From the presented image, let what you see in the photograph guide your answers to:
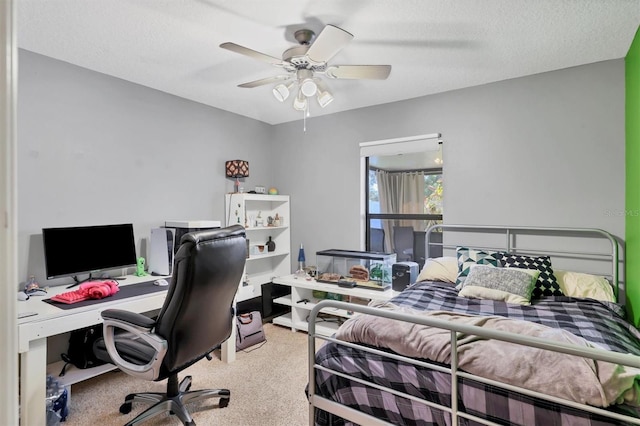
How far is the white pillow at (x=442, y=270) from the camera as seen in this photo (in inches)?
114

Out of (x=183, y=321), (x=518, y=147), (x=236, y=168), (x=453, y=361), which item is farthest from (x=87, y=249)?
(x=518, y=147)

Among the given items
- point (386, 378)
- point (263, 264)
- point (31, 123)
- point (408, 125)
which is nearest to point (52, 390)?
point (31, 123)

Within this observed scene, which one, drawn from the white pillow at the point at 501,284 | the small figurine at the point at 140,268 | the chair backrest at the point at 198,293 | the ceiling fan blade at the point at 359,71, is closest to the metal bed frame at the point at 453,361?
the chair backrest at the point at 198,293

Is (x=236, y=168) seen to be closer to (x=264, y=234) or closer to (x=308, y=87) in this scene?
(x=264, y=234)

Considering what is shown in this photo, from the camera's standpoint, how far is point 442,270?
9.64 feet

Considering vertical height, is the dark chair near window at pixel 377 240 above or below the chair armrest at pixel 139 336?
above

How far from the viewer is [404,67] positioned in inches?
107

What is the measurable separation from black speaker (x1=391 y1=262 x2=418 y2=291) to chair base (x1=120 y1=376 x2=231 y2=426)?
5.60 ft

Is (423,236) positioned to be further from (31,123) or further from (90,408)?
(31,123)

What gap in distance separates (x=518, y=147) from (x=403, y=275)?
1486 millimetres

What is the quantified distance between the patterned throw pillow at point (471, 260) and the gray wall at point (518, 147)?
39 cm

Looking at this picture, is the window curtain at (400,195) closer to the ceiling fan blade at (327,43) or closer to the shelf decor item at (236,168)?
the shelf decor item at (236,168)

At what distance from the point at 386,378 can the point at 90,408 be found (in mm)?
2060

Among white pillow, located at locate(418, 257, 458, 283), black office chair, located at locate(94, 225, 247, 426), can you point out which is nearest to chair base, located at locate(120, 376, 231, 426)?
black office chair, located at locate(94, 225, 247, 426)
